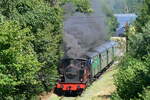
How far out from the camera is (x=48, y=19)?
1197 inches

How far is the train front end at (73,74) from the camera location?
33.4m

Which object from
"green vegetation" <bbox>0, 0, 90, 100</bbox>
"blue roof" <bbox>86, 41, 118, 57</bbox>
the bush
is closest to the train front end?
"green vegetation" <bbox>0, 0, 90, 100</bbox>

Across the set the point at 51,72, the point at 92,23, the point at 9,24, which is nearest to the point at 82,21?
the point at 92,23

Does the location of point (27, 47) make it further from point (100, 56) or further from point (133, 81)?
point (100, 56)

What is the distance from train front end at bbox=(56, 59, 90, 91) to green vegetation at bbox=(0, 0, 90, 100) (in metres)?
0.67

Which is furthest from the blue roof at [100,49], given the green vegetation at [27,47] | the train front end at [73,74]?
the green vegetation at [27,47]

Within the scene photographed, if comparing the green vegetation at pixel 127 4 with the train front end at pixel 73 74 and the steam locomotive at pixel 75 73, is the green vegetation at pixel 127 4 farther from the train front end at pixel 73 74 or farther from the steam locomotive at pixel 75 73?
the train front end at pixel 73 74

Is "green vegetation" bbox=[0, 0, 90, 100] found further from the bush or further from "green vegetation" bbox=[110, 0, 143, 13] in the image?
"green vegetation" bbox=[110, 0, 143, 13]

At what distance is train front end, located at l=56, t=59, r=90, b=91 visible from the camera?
33.4 meters

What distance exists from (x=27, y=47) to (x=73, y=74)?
7.12m

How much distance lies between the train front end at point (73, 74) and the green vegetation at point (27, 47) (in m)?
0.67

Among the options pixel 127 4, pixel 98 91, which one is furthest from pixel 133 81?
pixel 127 4

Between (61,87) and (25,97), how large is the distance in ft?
17.6

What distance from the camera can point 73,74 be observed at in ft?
110
